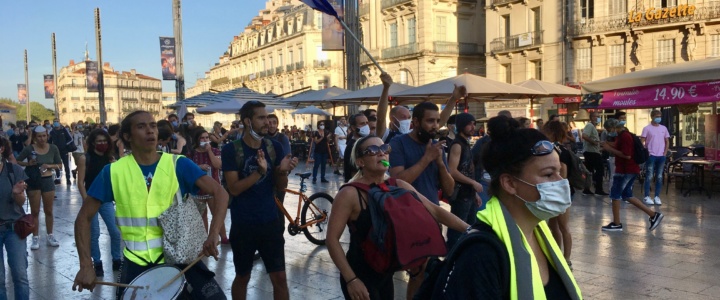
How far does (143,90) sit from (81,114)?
1372cm

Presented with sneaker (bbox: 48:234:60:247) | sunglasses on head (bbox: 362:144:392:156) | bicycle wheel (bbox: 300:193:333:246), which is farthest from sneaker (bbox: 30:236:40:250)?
sunglasses on head (bbox: 362:144:392:156)

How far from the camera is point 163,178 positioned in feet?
11.9

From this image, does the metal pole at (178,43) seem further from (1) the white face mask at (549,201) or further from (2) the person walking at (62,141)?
(1) the white face mask at (549,201)

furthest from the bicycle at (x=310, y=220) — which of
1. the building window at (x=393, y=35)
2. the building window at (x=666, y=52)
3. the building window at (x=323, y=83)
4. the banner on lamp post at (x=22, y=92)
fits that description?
the banner on lamp post at (x=22, y=92)

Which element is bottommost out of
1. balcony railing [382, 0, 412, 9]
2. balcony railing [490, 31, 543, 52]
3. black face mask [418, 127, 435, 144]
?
black face mask [418, 127, 435, 144]

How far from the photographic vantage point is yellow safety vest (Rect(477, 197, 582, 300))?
1935 millimetres

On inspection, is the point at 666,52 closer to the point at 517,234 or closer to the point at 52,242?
the point at 52,242

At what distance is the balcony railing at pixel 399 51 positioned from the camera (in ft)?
136

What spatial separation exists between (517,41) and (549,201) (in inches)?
1384

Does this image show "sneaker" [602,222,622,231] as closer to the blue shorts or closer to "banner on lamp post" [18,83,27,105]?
the blue shorts

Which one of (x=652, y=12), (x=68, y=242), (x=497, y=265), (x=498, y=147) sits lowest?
(x=68, y=242)

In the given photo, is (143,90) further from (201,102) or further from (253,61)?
(201,102)

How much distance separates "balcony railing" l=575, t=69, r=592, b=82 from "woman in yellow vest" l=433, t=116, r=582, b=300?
32204 mm

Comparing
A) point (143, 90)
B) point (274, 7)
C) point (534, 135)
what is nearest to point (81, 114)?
point (143, 90)
